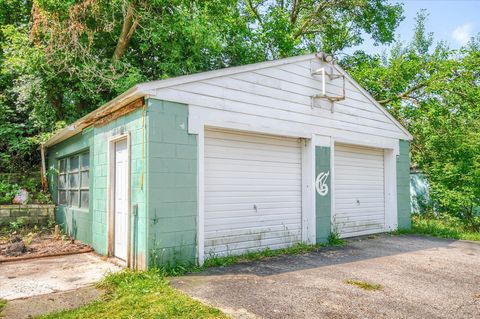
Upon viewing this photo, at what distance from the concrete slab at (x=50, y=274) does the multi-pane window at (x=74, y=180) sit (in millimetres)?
1678

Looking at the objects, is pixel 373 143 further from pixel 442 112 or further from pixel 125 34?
pixel 125 34

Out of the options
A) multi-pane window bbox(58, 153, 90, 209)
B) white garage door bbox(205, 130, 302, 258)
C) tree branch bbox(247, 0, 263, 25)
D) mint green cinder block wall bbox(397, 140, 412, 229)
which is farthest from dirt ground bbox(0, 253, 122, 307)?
tree branch bbox(247, 0, 263, 25)

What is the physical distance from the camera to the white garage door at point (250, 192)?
6074 millimetres

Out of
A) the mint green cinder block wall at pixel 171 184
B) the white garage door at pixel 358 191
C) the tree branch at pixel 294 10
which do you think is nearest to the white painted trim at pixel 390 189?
the white garage door at pixel 358 191

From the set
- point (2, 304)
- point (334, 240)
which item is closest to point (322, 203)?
point (334, 240)

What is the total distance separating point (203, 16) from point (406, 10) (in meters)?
11.7

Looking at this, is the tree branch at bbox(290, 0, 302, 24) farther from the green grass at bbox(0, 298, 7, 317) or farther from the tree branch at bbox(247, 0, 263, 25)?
the green grass at bbox(0, 298, 7, 317)

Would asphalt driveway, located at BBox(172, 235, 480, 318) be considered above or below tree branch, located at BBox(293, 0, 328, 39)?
below

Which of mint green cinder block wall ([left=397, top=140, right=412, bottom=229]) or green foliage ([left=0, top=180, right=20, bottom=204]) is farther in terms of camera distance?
mint green cinder block wall ([left=397, top=140, right=412, bottom=229])

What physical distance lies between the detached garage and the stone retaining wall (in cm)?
40

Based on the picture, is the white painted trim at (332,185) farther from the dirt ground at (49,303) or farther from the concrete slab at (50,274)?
the dirt ground at (49,303)

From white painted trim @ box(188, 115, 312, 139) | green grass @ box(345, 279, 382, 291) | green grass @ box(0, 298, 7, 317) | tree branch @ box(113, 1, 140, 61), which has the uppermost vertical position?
tree branch @ box(113, 1, 140, 61)

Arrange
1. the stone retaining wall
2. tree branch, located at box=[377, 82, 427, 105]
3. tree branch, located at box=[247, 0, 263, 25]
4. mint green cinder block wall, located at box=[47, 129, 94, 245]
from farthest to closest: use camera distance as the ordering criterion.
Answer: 1. tree branch, located at box=[247, 0, 263, 25]
2. tree branch, located at box=[377, 82, 427, 105]
3. the stone retaining wall
4. mint green cinder block wall, located at box=[47, 129, 94, 245]

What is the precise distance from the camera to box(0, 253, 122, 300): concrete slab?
4.52m
